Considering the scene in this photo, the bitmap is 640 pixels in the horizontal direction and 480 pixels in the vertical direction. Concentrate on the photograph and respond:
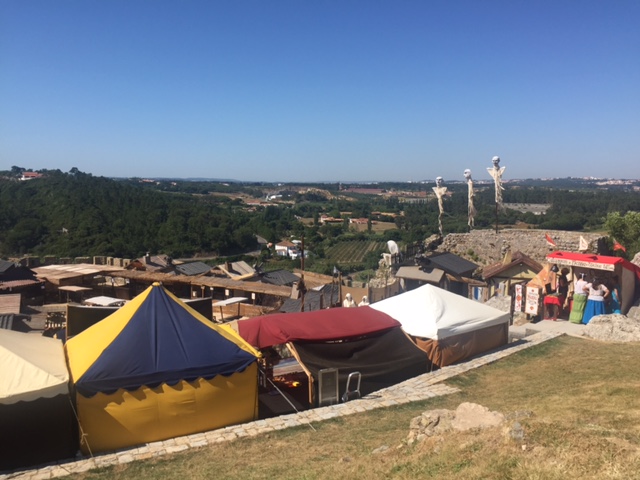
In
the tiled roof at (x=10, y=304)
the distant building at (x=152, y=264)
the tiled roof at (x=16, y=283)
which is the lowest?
the distant building at (x=152, y=264)

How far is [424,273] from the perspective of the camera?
14766 mm

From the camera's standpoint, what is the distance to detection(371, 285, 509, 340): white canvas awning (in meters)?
9.66

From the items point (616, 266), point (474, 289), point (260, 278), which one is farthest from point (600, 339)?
point (260, 278)

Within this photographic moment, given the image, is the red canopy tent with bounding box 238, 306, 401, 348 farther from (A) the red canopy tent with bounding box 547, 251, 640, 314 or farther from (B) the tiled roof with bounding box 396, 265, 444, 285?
(A) the red canopy tent with bounding box 547, 251, 640, 314

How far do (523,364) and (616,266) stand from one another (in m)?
4.97

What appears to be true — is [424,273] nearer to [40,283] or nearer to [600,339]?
[600,339]

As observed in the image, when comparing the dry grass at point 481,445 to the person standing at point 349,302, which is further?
the person standing at point 349,302

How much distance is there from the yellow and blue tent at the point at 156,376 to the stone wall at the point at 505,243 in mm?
15224

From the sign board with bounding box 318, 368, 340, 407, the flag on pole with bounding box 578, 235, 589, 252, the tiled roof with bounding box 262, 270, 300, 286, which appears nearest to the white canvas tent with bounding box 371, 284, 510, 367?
the sign board with bounding box 318, 368, 340, 407

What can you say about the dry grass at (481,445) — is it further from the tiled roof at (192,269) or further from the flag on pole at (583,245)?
the tiled roof at (192,269)

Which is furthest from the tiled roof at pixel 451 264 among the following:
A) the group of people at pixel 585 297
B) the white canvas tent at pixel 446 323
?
the white canvas tent at pixel 446 323

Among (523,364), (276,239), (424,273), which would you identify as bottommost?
(276,239)

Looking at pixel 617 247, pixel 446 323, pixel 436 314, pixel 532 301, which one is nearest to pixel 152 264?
A: pixel 532 301

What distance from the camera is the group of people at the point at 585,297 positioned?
40.9 ft
